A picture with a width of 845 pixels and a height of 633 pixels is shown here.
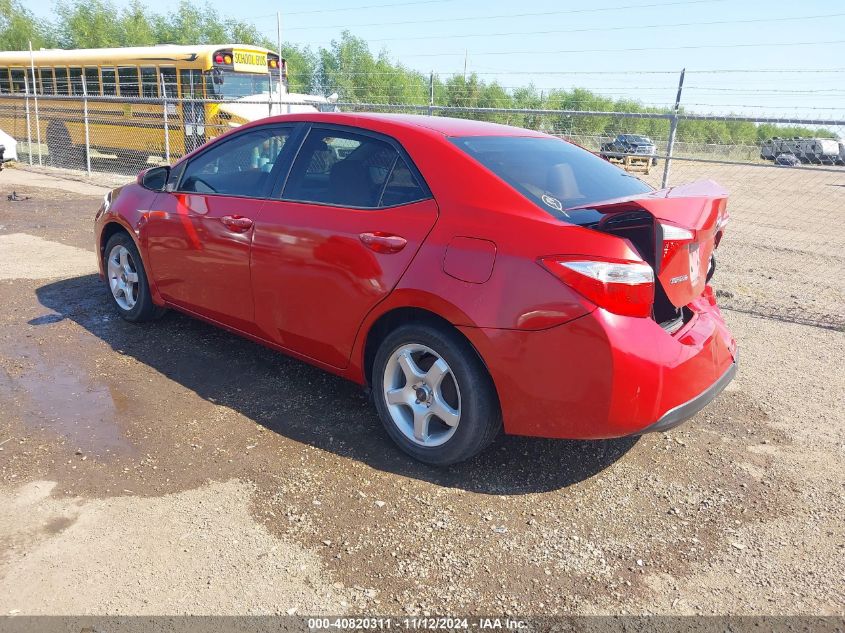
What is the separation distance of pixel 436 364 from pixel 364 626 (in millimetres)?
1224

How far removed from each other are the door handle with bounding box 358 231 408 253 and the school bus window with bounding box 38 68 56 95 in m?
18.9

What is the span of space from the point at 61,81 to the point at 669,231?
19.6 meters

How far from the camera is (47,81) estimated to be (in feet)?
61.1

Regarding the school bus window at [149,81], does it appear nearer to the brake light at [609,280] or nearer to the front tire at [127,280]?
the front tire at [127,280]

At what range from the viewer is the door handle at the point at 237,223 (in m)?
3.94

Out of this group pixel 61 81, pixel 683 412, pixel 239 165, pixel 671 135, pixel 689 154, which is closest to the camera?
pixel 683 412

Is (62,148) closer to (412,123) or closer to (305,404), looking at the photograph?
(305,404)

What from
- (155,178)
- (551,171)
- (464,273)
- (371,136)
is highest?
(371,136)

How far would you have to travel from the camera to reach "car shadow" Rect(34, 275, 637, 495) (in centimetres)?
332

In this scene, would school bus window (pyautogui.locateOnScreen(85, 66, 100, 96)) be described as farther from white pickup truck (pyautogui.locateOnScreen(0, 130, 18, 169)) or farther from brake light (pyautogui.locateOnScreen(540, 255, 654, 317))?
brake light (pyautogui.locateOnScreen(540, 255, 654, 317))

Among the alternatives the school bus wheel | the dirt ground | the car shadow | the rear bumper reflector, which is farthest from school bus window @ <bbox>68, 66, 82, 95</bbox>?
the rear bumper reflector

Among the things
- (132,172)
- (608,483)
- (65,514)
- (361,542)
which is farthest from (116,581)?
(132,172)

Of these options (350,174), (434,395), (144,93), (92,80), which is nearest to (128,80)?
(144,93)

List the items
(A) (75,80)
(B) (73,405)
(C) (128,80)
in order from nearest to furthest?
(B) (73,405)
(C) (128,80)
(A) (75,80)
